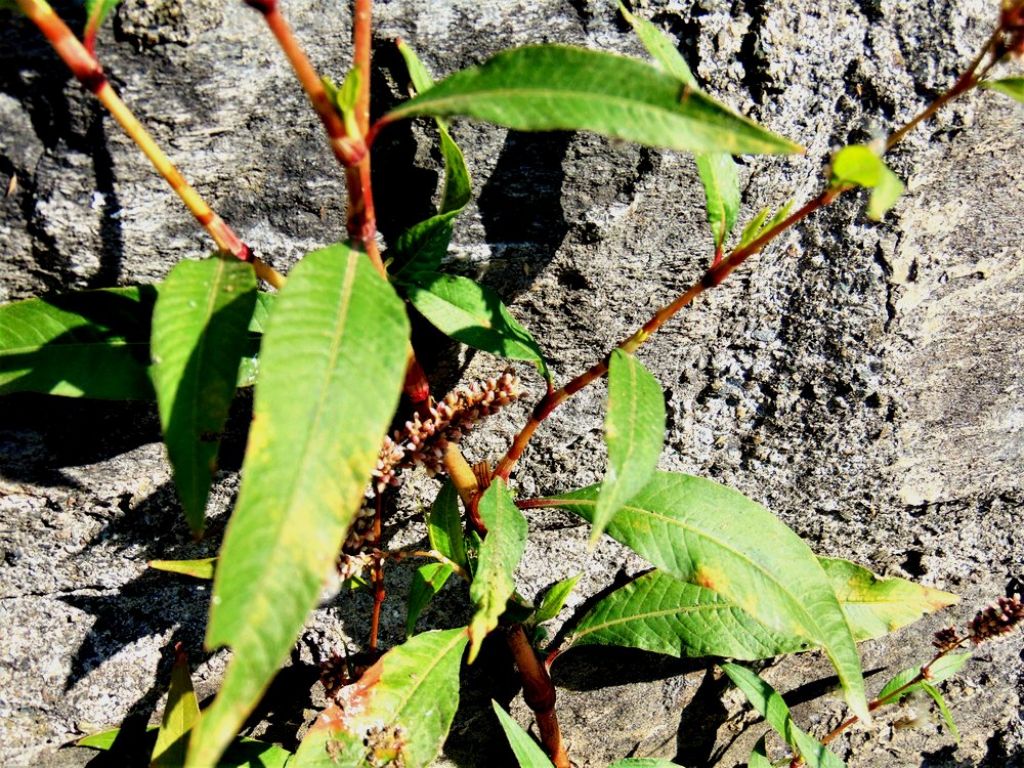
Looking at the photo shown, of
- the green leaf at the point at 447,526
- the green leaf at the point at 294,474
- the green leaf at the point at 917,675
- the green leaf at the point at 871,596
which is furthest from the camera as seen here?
the green leaf at the point at 917,675

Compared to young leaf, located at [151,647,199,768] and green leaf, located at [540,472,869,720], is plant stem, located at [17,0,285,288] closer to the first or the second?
green leaf, located at [540,472,869,720]

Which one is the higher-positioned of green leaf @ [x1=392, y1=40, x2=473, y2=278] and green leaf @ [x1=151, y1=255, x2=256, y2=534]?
green leaf @ [x1=392, y1=40, x2=473, y2=278]

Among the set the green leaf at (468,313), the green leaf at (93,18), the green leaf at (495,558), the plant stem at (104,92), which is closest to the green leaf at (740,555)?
the green leaf at (495,558)

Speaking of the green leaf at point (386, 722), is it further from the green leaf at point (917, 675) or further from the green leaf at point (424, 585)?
the green leaf at point (917, 675)

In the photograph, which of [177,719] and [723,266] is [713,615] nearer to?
[723,266]

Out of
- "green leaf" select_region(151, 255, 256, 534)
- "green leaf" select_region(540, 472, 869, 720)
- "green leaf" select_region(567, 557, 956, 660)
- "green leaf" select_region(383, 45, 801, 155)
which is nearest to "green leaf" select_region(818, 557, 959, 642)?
"green leaf" select_region(567, 557, 956, 660)

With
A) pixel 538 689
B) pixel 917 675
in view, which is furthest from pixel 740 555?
pixel 917 675

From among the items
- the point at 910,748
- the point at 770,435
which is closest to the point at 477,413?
the point at 770,435
